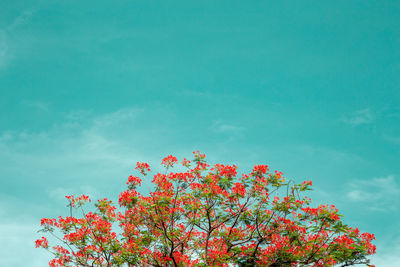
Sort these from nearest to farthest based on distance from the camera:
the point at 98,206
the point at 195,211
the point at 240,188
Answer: the point at 195,211
the point at 240,188
the point at 98,206

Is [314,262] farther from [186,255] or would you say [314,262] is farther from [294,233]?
[186,255]

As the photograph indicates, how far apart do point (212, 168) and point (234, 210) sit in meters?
1.74

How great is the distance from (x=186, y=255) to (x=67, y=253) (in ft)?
13.2

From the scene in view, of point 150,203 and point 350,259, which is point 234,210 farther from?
point 350,259

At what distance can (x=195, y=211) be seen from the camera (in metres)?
10.9

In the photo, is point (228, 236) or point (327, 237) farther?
point (228, 236)

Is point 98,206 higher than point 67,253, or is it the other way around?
point 98,206

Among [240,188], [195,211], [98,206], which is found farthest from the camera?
[98,206]

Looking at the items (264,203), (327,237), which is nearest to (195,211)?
(264,203)

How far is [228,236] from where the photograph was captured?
11961mm

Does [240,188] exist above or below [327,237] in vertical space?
above

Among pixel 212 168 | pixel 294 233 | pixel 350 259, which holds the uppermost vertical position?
pixel 212 168

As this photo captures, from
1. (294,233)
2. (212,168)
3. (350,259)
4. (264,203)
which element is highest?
(212,168)

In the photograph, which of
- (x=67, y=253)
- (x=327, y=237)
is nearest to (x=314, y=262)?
(x=327, y=237)
